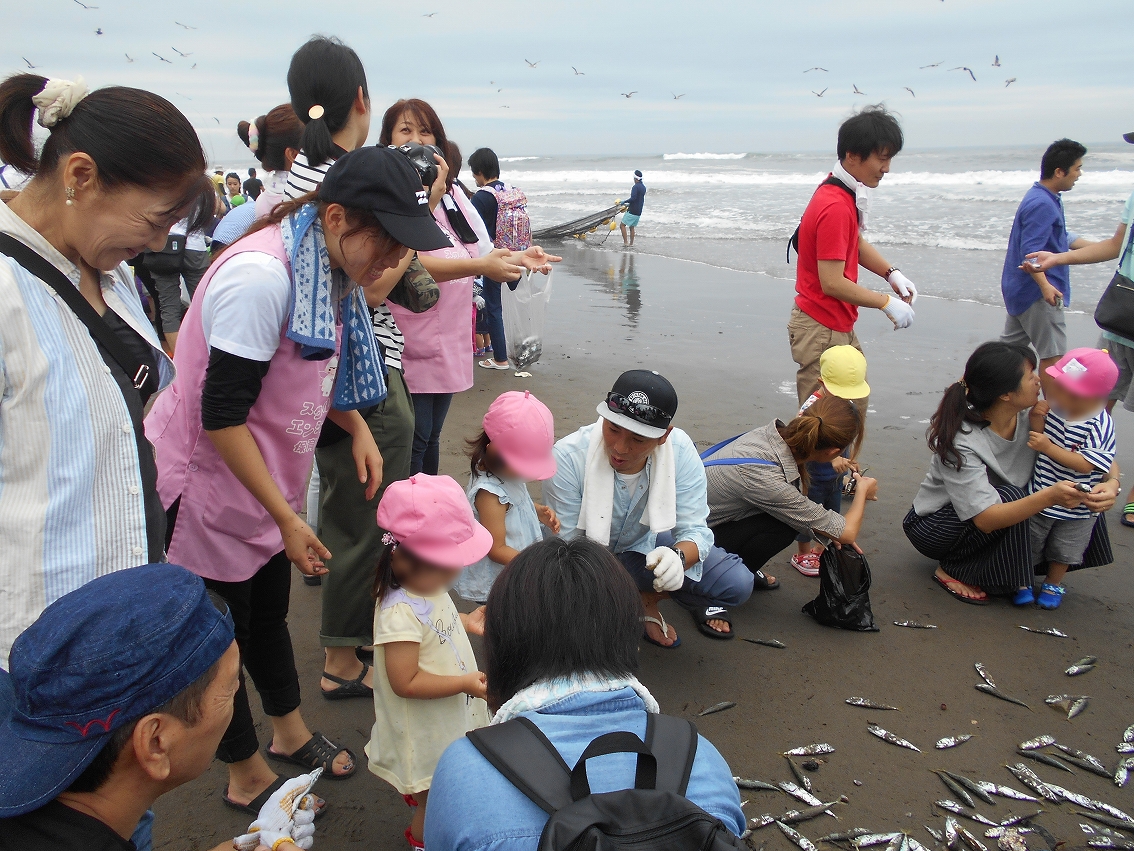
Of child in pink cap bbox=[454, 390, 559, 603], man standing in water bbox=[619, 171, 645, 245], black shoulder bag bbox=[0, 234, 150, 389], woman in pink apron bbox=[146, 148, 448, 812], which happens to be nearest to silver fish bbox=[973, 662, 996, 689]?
child in pink cap bbox=[454, 390, 559, 603]

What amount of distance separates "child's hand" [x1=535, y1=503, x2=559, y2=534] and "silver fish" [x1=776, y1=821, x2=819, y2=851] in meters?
1.56

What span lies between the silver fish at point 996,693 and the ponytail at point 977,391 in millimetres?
1264

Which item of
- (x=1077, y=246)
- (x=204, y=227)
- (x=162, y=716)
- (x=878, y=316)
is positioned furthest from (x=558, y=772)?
(x=878, y=316)

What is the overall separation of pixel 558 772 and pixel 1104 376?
13.4 feet

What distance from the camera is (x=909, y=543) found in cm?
515

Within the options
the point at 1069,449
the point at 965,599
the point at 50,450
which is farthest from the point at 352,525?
the point at 1069,449

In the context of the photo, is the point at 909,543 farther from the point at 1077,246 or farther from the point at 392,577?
the point at 392,577

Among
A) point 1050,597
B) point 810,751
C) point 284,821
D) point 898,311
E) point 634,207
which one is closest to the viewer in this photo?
point 284,821

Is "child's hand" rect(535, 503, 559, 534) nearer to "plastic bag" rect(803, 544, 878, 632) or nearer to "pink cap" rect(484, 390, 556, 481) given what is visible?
"pink cap" rect(484, 390, 556, 481)

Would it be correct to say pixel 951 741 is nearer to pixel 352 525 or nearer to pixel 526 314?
pixel 352 525

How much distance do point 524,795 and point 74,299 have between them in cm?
146

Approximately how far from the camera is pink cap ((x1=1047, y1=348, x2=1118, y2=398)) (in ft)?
13.5

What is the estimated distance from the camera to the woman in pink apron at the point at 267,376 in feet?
7.14

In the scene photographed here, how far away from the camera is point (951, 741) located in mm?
3293
